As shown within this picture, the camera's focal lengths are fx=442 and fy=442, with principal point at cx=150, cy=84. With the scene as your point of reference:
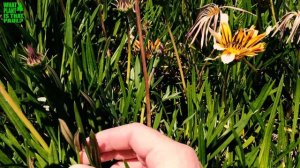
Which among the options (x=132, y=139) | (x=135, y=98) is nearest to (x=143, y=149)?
(x=132, y=139)

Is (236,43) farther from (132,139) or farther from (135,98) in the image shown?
(132,139)

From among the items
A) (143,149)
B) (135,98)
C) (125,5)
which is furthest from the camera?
(135,98)

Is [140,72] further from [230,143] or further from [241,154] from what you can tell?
[241,154]

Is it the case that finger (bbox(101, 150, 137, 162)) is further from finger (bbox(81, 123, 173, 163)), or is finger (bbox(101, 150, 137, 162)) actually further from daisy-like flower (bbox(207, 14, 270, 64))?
daisy-like flower (bbox(207, 14, 270, 64))

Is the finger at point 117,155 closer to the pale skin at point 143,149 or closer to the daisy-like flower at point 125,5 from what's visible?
the pale skin at point 143,149

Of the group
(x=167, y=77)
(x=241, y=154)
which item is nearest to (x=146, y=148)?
(x=241, y=154)

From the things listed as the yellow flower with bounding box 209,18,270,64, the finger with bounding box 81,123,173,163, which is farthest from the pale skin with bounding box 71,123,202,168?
the yellow flower with bounding box 209,18,270,64
